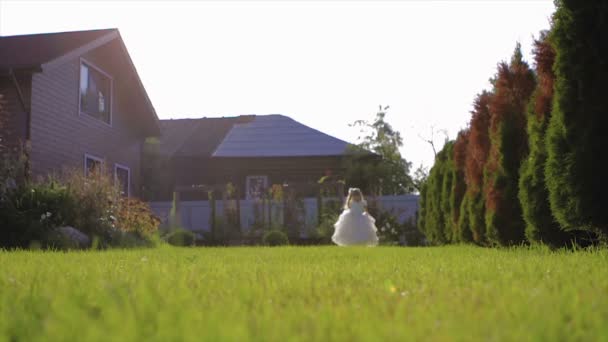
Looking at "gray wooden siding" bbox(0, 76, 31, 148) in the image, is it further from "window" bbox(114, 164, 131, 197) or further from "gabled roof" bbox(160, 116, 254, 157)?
"gabled roof" bbox(160, 116, 254, 157)

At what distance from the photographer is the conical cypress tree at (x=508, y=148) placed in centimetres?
945

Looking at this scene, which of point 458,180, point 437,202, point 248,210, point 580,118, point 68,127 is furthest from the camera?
point 248,210

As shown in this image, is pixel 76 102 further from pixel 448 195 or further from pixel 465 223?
pixel 465 223

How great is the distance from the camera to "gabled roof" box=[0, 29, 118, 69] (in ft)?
51.9

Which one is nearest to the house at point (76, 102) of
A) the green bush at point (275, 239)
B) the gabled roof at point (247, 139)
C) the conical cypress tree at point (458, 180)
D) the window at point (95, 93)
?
the window at point (95, 93)

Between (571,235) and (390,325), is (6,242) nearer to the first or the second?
(571,235)

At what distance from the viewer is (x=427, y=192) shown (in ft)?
57.6

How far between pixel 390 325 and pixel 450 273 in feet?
7.26

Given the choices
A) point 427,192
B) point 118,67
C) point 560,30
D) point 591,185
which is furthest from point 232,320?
point 118,67

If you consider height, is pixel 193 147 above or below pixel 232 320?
above

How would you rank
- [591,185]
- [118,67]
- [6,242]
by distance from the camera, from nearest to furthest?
1. [591,185]
2. [6,242]
3. [118,67]

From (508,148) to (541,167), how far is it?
1.52m

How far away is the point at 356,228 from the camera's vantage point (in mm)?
14977

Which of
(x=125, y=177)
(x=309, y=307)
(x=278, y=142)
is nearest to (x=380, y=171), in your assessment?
(x=278, y=142)
